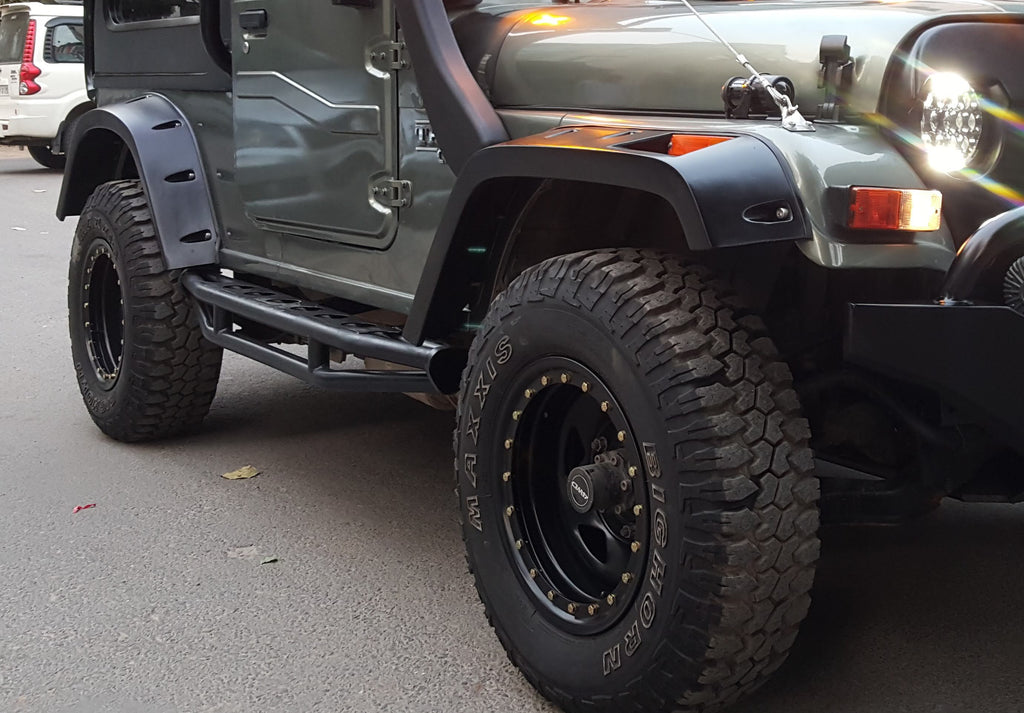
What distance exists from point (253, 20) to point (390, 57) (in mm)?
736

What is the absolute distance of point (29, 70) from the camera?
50.2 ft

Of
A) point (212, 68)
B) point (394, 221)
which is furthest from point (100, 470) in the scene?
point (394, 221)

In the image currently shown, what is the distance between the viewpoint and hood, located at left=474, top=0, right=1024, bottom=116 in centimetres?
248

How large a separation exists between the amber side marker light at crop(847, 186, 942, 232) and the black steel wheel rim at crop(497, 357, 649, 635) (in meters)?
0.60

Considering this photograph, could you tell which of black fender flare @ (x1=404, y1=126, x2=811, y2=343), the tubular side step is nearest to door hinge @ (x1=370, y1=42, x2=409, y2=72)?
black fender flare @ (x1=404, y1=126, x2=811, y2=343)

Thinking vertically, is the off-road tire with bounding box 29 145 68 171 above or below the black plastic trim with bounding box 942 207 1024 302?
below

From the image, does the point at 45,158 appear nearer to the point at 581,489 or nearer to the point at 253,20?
the point at 253,20

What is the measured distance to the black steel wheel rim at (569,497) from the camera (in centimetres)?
258

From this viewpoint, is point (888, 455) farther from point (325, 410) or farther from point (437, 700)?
point (325, 410)

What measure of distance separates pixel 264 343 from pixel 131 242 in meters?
0.75

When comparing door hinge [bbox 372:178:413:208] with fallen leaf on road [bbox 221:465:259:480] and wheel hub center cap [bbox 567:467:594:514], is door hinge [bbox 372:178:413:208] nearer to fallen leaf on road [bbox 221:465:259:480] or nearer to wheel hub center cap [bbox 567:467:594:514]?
wheel hub center cap [bbox 567:467:594:514]

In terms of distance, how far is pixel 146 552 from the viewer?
3.70 m

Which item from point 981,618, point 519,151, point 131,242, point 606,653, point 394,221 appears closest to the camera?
point 606,653

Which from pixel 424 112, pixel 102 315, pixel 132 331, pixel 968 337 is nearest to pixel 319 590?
pixel 424 112
